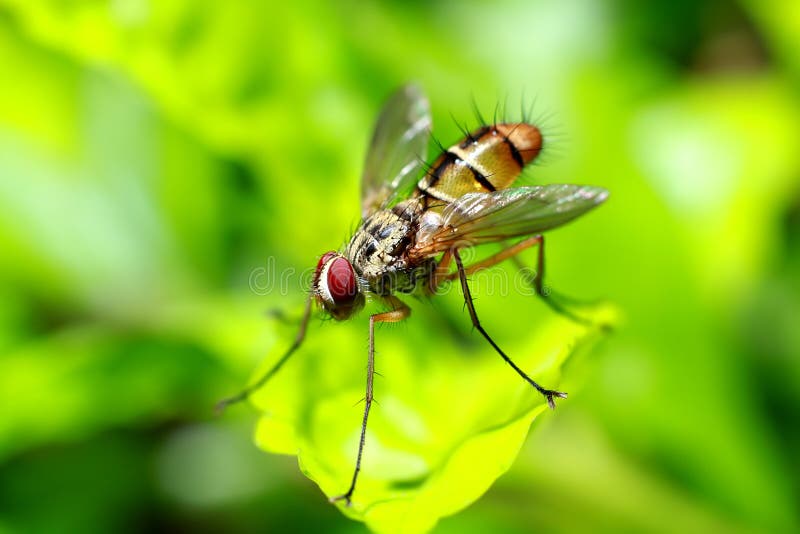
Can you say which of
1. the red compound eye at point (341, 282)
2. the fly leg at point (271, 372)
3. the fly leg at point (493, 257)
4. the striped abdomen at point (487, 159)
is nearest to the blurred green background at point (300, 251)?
the fly leg at point (271, 372)

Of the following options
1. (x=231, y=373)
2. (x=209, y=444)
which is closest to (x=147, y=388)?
(x=231, y=373)

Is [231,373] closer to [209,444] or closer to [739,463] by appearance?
[209,444]

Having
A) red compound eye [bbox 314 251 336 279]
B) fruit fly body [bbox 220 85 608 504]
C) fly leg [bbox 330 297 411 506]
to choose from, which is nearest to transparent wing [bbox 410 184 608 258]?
fruit fly body [bbox 220 85 608 504]

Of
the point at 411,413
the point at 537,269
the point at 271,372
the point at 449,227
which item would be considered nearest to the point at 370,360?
the point at 411,413

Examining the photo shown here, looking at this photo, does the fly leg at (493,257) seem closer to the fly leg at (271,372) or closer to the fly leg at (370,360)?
the fly leg at (370,360)

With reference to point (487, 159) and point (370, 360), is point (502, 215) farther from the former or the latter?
point (370, 360)

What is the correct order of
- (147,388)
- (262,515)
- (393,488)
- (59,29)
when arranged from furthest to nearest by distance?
1. (262,515)
2. (147,388)
3. (59,29)
4. (393,488)

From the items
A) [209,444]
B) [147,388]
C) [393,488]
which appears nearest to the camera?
[393,488]
